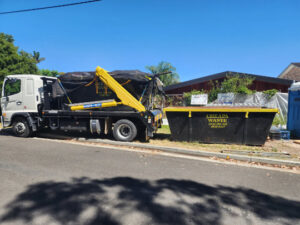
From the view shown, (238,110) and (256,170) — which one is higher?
(238,110)

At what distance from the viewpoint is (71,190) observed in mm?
3211

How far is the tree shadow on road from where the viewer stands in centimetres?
246

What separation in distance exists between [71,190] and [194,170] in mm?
2713

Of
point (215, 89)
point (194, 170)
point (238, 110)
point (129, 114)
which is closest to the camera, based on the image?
point (194, 170)

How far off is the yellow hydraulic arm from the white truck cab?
298cm

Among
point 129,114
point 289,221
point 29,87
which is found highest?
point 29,87

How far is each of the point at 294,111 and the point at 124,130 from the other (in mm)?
7427

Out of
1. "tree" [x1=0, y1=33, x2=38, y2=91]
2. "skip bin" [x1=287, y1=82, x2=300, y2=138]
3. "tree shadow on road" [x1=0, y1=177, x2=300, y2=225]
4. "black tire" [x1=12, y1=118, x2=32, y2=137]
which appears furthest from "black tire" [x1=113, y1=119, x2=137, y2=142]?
"tree" [x1=0, y1=33, x2=38, y2=91]

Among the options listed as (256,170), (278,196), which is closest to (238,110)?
(256,170)

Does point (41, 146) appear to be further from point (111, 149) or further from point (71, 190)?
point (71, 190)

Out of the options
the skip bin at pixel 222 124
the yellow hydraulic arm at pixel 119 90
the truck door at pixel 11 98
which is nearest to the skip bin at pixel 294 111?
the skip bin at pixel 222 124

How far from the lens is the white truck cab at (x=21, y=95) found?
24.8 ft

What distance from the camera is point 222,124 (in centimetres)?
626

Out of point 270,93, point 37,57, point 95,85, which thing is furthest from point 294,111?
point 37,57
